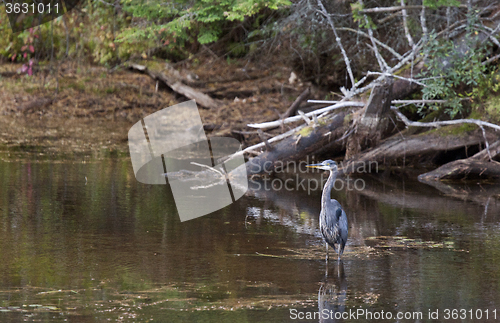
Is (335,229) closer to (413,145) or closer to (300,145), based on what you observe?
(300,145)

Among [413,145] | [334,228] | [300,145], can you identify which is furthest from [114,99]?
[334,228]

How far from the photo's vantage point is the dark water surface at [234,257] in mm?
4477

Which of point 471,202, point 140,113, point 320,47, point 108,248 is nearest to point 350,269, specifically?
point 108,248

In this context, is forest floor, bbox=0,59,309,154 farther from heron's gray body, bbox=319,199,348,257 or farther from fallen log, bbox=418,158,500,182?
heron's gray body, bbox=319,199,348,257

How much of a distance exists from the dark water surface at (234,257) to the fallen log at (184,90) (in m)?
7.00

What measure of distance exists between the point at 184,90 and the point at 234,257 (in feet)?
36.8

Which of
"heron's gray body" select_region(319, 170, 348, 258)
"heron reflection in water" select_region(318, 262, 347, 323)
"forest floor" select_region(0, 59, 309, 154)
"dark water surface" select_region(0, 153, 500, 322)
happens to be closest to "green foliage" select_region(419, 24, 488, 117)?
"dark water surface" select_region(0, 153, 500, 322)

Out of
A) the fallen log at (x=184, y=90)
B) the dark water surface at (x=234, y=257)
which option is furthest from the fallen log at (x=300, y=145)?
the fallen log at (x=184, y=90)

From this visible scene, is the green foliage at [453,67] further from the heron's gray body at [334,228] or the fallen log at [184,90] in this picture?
the fallen log at [184,90]

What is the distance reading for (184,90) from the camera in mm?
16422

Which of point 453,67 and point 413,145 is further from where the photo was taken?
point 413,145

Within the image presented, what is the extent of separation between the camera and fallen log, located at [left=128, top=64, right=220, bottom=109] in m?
15.9

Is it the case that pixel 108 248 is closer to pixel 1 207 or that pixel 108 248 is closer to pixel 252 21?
pixel 1 207

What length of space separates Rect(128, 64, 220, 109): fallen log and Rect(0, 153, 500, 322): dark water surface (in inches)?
276
